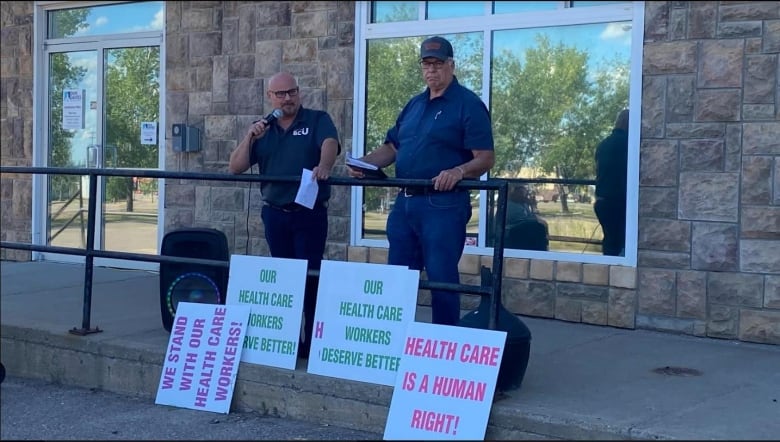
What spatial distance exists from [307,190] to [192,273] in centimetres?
111

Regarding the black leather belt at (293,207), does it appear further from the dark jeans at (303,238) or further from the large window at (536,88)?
the large window at (536,88)

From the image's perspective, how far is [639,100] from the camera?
6477 mm

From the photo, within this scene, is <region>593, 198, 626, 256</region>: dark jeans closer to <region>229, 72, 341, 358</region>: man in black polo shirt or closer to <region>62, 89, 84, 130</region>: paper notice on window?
<region>229, 72, 341, 358</region>: man in black polo shirt

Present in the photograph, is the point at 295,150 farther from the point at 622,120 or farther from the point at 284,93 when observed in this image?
the point at 622,120

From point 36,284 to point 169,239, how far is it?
273cm

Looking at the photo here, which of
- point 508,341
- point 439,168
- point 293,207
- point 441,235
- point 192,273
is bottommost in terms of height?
point 508,341

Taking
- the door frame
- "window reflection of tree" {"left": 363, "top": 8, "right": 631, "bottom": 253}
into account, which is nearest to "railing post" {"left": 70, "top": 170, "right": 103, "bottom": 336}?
"window reflection of tree" {"left": 363, "top": 8, "right": 631, "bottom": 253}

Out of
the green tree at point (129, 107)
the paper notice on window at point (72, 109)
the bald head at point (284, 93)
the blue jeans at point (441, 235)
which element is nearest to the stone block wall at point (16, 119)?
the paper notice on window at point (72, 109)

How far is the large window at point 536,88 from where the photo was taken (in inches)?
265

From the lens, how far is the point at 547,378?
500 cm

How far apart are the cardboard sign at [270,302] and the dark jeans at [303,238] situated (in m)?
0.17

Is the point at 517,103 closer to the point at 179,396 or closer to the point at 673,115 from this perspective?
the point at 673,115

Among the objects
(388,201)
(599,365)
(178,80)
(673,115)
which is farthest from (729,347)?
(178,80)


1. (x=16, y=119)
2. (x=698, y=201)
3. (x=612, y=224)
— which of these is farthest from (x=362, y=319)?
(x=16, y=119)
